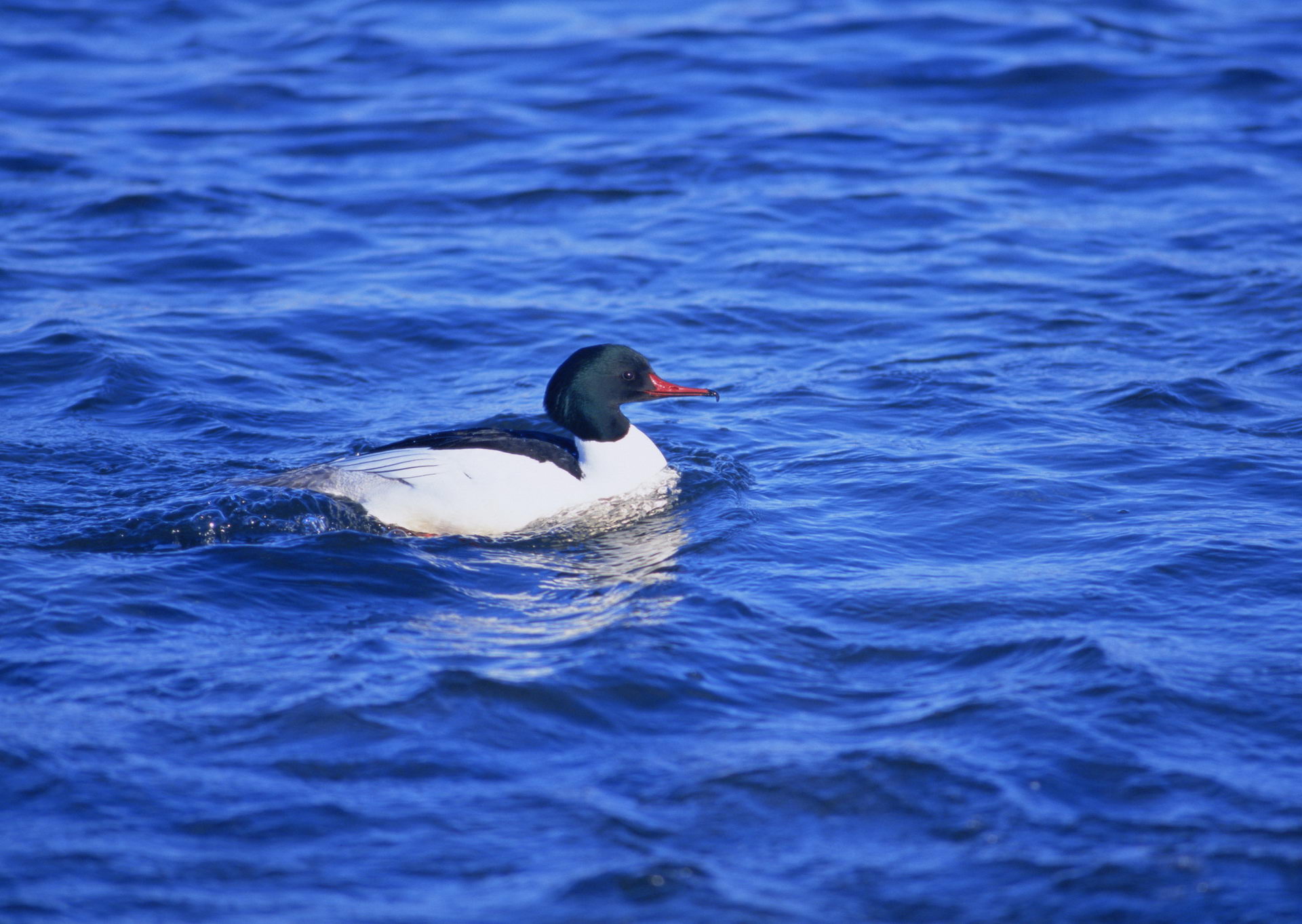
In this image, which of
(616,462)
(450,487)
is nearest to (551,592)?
(450,487)

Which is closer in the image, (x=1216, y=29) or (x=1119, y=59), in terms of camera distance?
(x=1119, y=59)

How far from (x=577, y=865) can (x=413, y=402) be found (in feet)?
17.4

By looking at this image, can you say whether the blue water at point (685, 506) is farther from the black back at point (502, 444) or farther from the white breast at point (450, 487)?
the black back at point (502, 444)

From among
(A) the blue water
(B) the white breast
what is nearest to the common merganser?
(B) the white breast

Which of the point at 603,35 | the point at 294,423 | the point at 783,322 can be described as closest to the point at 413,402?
the point at 294,423

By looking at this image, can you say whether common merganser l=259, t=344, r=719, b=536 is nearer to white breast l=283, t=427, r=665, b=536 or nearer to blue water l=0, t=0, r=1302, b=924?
white breast l=283, t=427, r=665, b=536

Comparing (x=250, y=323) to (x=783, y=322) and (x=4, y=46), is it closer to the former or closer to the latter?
(x=783, y=322)

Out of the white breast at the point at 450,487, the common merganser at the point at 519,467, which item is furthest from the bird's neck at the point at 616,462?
the white breast at the point at 450,487

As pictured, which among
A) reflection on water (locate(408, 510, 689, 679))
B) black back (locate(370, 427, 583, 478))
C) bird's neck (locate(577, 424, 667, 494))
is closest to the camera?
reflection on water (locate(408, 510, 689, 679))

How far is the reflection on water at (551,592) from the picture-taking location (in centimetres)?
567

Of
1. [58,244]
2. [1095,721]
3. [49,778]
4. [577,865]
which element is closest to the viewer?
[577,865]

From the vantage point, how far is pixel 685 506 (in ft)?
24.3

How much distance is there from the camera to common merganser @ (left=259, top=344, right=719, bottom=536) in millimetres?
6926

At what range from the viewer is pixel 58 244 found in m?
11.9
